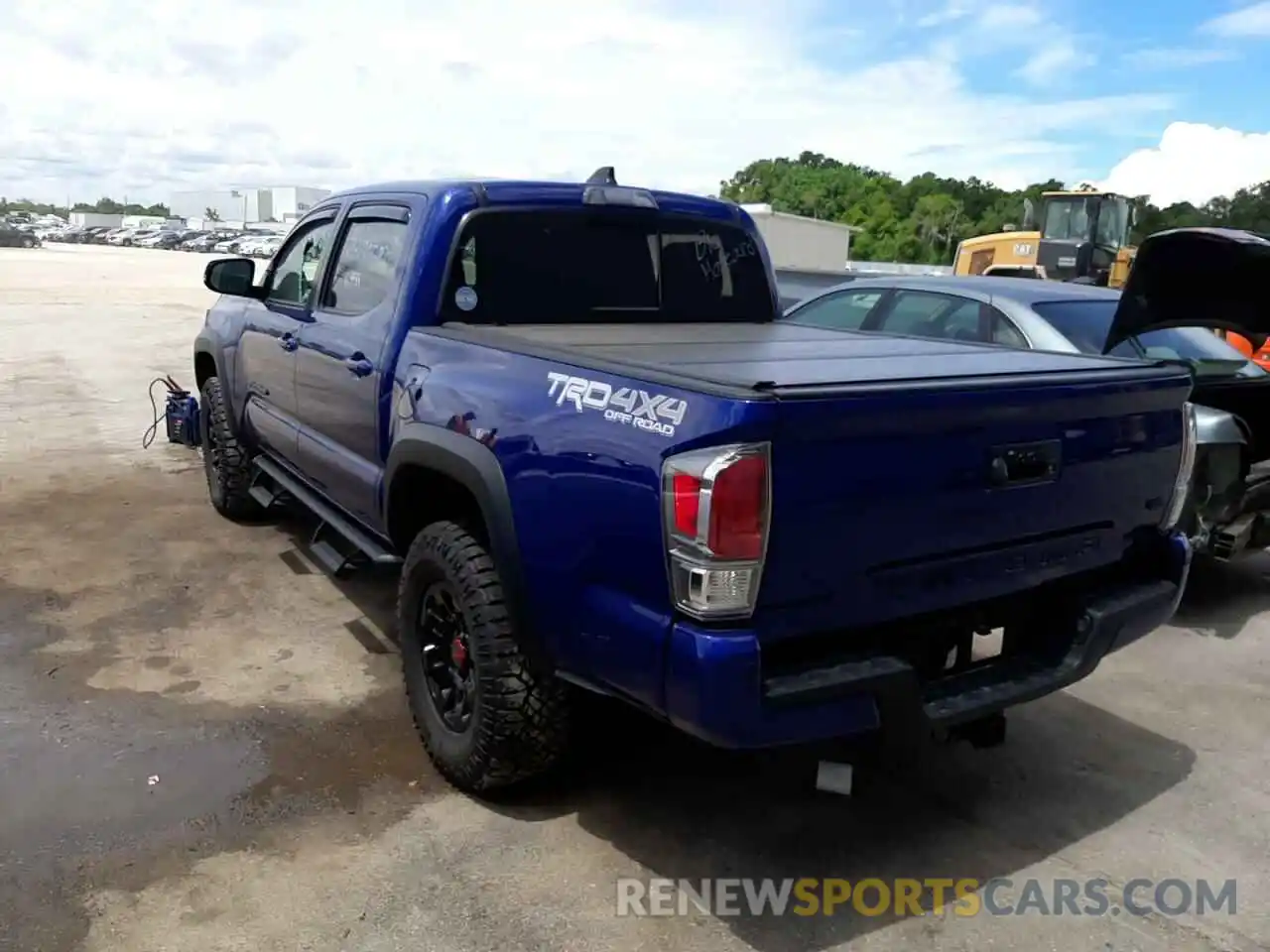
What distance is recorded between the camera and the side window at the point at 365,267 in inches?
163

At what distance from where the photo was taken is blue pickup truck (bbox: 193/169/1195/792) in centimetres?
252

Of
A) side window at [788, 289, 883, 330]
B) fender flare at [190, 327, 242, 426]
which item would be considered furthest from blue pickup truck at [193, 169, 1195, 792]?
side window at [788, 289, 883, 330]

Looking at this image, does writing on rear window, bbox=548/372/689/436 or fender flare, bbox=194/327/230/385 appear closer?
writing on rear window, bbox=548/372/689/436

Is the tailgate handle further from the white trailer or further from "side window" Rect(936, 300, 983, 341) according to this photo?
the white trailer

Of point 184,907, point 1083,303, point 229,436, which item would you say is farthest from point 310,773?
point 1083,303

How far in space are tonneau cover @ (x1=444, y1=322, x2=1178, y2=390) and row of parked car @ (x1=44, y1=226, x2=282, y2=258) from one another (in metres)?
64.4

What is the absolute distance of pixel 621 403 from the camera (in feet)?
8.87

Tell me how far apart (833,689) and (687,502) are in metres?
0.61

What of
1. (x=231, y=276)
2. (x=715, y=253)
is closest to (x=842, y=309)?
(x=715, y=253)

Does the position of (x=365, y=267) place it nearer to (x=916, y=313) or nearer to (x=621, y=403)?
(x=621, y=403)

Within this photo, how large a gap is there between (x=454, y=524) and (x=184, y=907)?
1.34m

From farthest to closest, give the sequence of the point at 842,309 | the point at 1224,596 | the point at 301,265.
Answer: the point at 842,309, the point at 1224,596, the point at 301,265

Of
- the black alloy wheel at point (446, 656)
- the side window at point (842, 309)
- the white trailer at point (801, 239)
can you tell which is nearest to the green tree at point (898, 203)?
the white trailer at point (801, 239)

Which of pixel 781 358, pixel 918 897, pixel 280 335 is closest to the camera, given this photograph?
pixel 918 897
